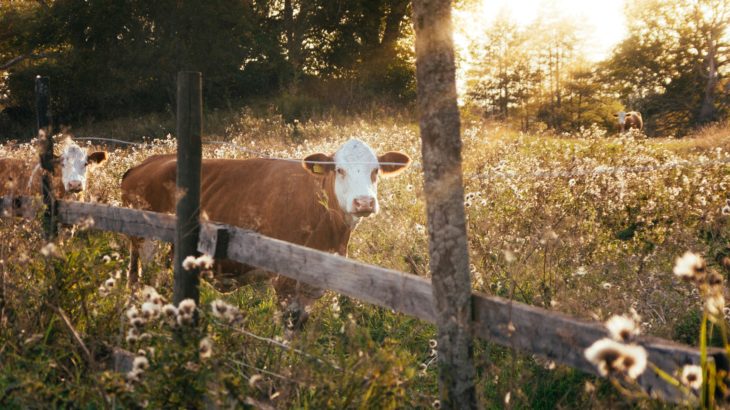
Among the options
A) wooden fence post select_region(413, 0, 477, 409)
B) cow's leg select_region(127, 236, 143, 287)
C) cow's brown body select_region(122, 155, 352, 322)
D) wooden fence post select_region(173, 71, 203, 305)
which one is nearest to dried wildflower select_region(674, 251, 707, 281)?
wooden fence post select_region(413, 0, 477, 409)

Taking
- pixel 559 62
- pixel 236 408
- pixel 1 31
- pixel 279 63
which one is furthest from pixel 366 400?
pixel 559 62

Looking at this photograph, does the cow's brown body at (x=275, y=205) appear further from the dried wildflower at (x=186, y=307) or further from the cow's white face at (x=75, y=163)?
the cow's white face at (x=75, y=163)

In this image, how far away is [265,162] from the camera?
19.5ft

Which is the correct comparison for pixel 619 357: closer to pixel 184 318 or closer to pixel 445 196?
pixel 445 196

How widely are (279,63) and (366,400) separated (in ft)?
104

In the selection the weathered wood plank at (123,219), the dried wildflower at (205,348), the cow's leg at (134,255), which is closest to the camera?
the dried wildflower at (205,348)

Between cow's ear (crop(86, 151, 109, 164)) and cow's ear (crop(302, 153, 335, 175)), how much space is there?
4.82 meters

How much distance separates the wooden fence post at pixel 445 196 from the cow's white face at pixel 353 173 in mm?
2258

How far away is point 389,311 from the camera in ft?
17.6

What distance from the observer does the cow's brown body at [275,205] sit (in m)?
5.34

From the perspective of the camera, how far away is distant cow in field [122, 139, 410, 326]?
203 inches

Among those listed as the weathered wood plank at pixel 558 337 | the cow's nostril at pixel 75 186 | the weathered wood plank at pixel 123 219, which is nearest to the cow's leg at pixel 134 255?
the weathered wood plank at pixel 123 219

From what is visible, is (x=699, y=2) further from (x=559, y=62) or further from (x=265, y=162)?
(x=265, y=162)

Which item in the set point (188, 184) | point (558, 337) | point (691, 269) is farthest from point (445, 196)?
point (188, 184)
